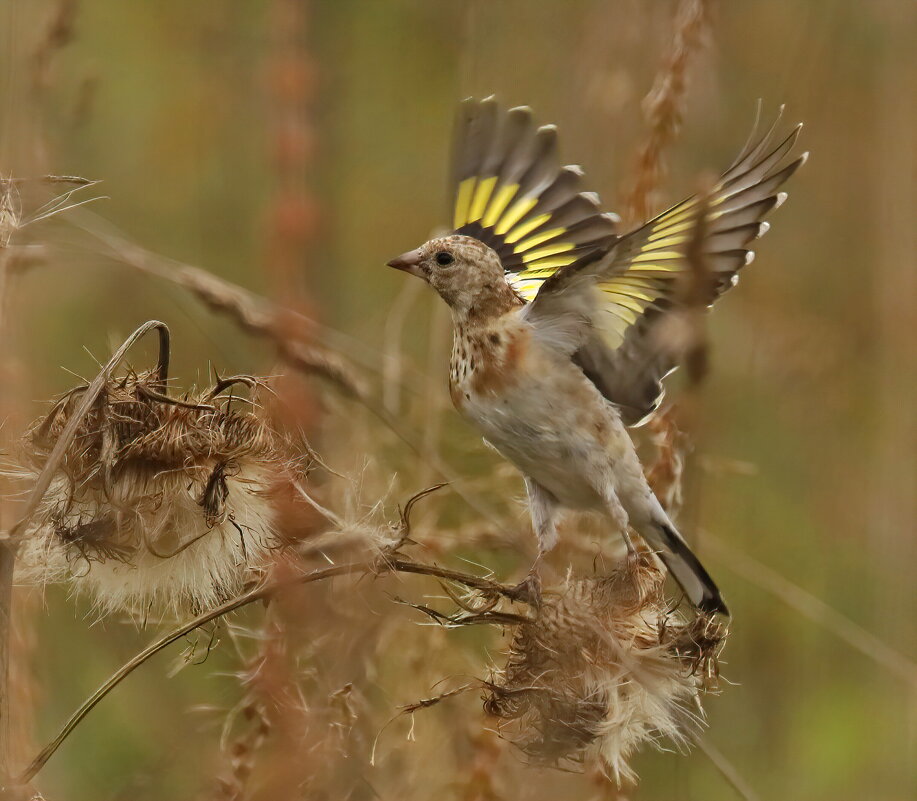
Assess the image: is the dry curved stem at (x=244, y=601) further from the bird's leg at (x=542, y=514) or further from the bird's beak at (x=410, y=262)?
the bird's beak at (x=410, y=262)

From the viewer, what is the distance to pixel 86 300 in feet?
12.9

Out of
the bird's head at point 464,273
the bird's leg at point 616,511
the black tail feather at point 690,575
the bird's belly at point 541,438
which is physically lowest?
the black tail feather at point 690,575

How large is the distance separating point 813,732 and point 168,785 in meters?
2.02

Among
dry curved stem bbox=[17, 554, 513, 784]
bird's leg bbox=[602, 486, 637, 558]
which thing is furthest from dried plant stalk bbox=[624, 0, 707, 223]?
dry curved stem bbox=[17, 554, 513, 784]

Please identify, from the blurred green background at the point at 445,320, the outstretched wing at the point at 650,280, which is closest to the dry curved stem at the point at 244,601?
the blurred green background at the point at 445,320

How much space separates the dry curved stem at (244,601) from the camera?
1539 mm

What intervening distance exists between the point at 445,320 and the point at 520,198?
1.49 feet

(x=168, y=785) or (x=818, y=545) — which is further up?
(x=818, y=545)

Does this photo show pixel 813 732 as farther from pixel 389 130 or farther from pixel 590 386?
pixel 389 130

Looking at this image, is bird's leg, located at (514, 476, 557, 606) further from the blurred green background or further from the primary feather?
the primary feather

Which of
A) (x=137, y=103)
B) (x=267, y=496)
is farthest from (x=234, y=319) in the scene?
(x=137, y=103)

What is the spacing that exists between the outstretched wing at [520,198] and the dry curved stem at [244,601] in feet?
4.87

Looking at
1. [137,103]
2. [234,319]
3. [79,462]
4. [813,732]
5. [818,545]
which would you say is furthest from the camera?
[137,103]

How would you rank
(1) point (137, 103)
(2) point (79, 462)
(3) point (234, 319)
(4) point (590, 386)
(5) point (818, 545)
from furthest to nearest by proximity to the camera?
(1) point (137, 103) < (5) point (818, 545) < (4) point (590, 386) < (3) point (234, 319) < (2) point (79, 462)
